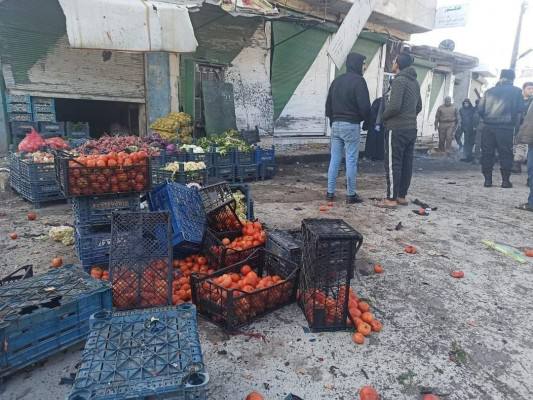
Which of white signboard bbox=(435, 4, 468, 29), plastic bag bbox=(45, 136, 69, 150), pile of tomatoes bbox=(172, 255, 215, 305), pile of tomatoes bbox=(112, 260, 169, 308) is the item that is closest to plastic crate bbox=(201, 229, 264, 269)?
pile of tomatoes bbox=(172, 255, 215, 305)

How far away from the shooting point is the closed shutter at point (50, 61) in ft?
23.2

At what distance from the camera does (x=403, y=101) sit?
597 cm

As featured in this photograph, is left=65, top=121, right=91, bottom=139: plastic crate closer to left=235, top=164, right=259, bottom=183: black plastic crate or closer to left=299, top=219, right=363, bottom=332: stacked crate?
left=235, top=164, right=259, bottom=183: black plastic crate

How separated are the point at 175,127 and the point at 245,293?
6365mm

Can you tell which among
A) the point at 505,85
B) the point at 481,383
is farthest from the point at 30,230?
the point at 505,85

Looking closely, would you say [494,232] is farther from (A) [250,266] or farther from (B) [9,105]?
(B) [9,105]

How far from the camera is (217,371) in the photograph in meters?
2.35

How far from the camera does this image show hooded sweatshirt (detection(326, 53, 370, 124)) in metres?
6.00

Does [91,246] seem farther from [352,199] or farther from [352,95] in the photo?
[352,95]

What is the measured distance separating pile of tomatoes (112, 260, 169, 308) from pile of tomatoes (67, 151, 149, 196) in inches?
37.1

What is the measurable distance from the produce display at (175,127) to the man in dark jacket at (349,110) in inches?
138

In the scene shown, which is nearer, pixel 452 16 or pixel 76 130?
pixel 76 130

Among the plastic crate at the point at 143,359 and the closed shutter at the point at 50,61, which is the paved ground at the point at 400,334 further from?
the closed shutter at the point at 50,61

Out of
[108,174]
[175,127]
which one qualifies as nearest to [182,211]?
[108,174]
